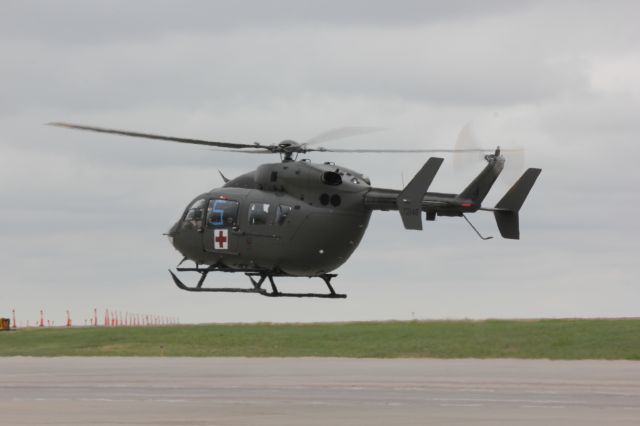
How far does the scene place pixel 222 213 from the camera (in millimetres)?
41531

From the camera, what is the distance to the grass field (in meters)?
62.0

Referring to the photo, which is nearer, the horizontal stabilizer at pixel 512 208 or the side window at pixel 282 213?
the horizontal stabilizer at pixel 512 208

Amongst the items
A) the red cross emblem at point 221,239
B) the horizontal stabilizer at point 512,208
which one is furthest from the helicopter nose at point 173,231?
the horizontal stabilizer at point 512,208

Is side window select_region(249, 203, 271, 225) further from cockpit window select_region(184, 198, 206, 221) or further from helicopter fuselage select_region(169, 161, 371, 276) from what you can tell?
cockpit window select_region(184, 198, 206, 221)

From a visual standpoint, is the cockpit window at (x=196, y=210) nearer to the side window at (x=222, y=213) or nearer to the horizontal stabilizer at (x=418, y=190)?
the side window at (x=222, y=213)

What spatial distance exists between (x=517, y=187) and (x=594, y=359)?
21.9 metres

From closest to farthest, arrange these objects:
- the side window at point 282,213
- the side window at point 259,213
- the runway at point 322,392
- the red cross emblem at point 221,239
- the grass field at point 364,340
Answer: the runway at point 322,392, the side window at point 282,213, the side window at point 259,213, the red cross emblem at point 221,239, the grass field at point 364,340

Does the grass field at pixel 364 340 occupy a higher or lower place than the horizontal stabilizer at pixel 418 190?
lower

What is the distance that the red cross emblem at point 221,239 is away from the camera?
41.3 meters

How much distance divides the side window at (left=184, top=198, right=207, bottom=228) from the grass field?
74.9 feet

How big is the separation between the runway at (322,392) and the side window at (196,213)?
5702mm

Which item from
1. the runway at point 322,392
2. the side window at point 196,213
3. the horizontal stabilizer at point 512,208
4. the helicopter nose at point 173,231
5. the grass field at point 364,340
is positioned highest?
the horizontal stabilizer at point 512,208

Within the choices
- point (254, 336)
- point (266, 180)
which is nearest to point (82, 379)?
point (266, 180)

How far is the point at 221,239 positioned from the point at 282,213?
2.62 meters
